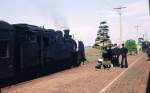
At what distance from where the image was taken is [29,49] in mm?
21703

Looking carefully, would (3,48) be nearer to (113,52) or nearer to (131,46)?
(113,52)

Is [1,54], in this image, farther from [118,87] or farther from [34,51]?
[118,87]

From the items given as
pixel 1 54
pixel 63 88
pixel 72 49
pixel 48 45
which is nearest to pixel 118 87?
pixel 63 88

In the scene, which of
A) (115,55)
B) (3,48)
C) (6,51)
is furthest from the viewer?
(115,55)

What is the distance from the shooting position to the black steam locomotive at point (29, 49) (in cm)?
1900

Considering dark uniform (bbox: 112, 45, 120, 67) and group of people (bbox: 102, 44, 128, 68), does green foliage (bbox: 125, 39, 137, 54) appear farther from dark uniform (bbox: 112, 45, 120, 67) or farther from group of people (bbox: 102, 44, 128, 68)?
group of people (bbox: 102, 44, 128, 68)

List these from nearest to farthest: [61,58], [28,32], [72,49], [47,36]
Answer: [28,32]
[47,36]
[61,58]
[72,49]

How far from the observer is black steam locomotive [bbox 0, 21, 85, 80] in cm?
1900

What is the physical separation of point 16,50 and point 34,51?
2.17m

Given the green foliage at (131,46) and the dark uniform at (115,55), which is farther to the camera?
the green foliage at (131,46)

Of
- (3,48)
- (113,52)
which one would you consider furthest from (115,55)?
(3,48)

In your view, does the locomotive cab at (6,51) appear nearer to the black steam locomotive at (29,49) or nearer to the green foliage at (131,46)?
the black steam locomotive at (29,49)

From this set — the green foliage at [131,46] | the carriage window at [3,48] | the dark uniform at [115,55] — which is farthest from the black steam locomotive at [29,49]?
the green foliage at [131,46]

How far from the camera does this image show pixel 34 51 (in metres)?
22.5
